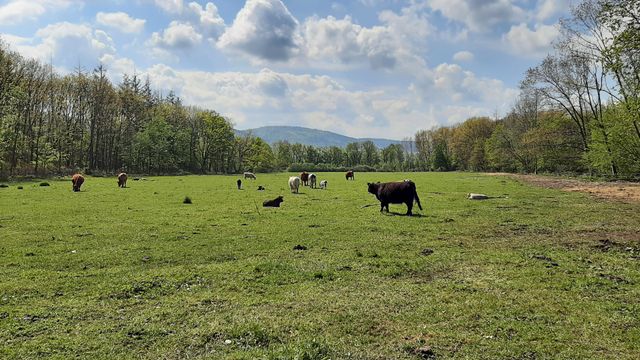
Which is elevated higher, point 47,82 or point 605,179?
point 47,82

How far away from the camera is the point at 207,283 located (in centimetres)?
964

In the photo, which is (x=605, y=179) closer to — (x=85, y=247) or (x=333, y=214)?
(x=333, y=214)

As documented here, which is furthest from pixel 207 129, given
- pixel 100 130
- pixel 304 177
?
pixel 304 177

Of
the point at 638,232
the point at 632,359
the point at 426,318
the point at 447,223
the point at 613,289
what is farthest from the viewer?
the point at 447,223

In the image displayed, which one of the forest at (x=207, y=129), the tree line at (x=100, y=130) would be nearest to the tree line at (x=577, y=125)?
the forest at (x=207, y=129)

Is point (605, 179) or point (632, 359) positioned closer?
point (632, 359)

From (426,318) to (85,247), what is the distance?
1126 centimetres

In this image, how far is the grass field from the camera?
636 centimetres

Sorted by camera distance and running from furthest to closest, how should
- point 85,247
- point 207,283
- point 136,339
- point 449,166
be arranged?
1. point 449,166
2. point 85,247
3. point 207,283
4. point 136,339

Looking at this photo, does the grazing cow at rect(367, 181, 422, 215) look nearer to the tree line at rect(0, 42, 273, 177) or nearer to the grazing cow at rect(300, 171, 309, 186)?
the grazing cow at rect(300, 171, 309, 186)

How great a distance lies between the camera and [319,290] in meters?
9.10

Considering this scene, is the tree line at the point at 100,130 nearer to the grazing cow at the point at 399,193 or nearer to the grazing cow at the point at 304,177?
the grazing cow at the point at 304,177

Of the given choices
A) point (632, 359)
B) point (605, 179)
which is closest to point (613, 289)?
point (632, 359)

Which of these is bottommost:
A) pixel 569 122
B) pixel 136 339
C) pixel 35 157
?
pixel 136 339
